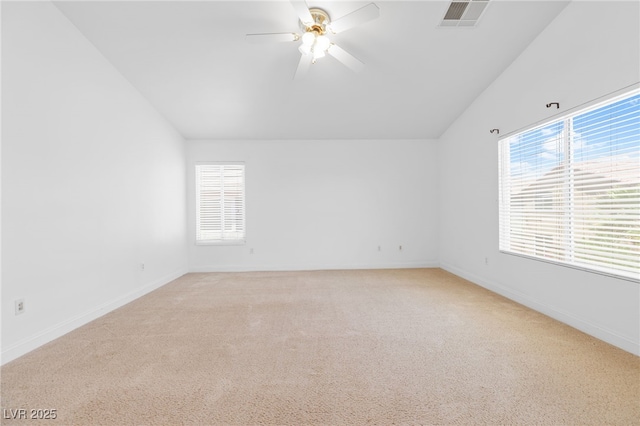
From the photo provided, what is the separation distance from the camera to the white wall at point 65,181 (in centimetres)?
222

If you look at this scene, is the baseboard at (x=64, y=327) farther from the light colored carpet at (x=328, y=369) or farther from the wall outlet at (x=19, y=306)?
the wall outlet at (x=19, y=306)

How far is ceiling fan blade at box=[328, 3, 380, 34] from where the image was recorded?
2193 millimetres

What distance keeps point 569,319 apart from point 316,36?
12.0 feet

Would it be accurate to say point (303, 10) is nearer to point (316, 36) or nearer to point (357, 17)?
point (316, 36)

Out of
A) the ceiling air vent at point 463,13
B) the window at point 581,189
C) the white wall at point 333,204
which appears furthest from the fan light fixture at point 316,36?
the white wall at point 333,204

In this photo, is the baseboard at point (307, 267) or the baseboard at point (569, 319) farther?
the baseboard at point (307, 267)

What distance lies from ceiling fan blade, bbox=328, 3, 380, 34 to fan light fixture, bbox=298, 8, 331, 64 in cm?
13

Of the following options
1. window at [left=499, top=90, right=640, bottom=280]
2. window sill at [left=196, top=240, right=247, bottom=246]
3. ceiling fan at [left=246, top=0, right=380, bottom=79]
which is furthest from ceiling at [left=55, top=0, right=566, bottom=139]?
window sill at [left=196, top=240, right=247, bottom=246]

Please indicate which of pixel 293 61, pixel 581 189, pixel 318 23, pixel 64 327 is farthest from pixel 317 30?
pixel 64 327

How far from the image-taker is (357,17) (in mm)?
2312

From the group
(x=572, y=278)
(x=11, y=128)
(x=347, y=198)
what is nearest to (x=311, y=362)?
(x=572, y=278)

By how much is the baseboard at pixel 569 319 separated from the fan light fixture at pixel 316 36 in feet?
11.6

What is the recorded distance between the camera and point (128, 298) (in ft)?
11.6

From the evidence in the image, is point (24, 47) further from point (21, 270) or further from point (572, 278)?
point (572, 278)
